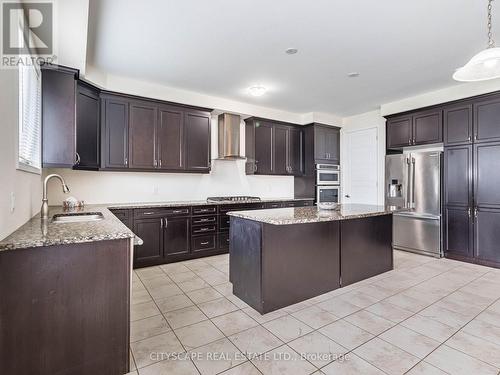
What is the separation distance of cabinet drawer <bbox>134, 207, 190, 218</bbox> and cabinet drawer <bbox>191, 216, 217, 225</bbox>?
16 centimetres

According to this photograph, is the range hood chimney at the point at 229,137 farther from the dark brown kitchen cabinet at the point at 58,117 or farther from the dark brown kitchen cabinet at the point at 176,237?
the dark brown kitchen cabinet at the point at 58,117

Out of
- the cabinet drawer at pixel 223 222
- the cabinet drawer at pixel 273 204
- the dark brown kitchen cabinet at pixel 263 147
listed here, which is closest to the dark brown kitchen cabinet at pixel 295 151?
the dark brown kitchen cabinet at pixel 263 147

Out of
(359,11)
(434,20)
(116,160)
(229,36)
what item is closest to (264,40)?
(229,36)

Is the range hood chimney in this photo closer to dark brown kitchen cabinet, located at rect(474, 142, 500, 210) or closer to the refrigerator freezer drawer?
the refrigerator freezer drawer

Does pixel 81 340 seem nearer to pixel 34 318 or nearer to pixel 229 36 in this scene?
pixel 34 318

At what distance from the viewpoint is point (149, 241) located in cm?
381

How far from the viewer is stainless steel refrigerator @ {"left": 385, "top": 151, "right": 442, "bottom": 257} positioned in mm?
4352

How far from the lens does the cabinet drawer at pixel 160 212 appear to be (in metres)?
3.74

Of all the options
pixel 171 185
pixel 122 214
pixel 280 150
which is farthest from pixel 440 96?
pixel 122 214

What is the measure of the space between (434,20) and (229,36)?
6.56 feet

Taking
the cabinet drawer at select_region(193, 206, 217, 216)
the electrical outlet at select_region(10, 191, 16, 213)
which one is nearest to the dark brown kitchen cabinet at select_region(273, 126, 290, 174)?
the cabinet drawer at select_region(193, 206, 217, 216)

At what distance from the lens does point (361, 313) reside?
2.47 meters

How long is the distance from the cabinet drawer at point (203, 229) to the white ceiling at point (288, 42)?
7.48 feet

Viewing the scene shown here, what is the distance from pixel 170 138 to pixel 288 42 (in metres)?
2.32
